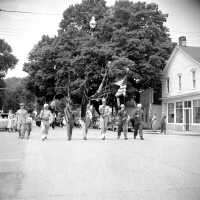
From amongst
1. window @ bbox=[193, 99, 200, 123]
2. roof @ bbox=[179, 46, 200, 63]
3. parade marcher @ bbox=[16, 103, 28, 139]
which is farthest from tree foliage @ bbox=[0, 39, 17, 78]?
roof @ bbox=[179, 46, 200, 63]

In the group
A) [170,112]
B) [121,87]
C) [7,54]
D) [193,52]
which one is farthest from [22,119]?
[170,112]

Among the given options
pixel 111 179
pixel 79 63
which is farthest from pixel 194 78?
pixel 111 179

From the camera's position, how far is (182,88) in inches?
1390

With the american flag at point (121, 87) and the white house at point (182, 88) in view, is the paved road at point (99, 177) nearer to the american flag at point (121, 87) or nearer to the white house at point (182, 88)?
the american flag at point (121, 87)

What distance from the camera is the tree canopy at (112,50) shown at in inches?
1409

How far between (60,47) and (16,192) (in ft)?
114

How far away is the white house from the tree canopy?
4.76ft

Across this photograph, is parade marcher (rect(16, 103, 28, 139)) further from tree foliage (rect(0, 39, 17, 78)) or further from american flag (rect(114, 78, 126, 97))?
american flag (rect(114, 78, 126, 97))

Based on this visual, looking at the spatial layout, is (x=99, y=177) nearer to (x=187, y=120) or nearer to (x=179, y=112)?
(x=187, y=120)

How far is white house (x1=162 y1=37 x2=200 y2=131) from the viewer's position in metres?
32.7

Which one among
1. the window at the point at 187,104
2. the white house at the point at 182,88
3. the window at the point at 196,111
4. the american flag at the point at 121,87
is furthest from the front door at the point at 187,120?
the american flag at the point at 121,87

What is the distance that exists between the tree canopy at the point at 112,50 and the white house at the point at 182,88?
1.45 m

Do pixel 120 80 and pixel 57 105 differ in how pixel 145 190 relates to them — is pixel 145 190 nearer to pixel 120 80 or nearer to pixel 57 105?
pixel 120 80

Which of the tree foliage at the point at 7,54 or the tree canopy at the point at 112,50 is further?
the tree canopy at the point at 112,50
